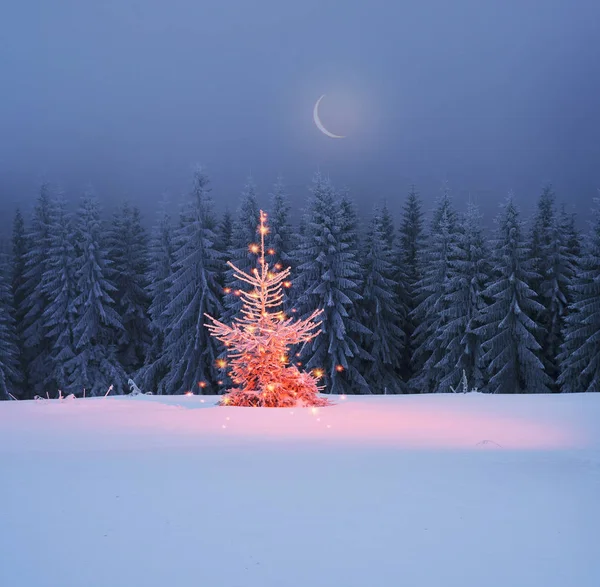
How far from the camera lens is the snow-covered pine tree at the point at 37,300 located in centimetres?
3052

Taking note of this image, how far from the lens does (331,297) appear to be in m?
25.4

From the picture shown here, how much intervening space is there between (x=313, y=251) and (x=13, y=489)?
22.9m

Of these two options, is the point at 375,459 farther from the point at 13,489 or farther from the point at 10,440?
the point at 10,440

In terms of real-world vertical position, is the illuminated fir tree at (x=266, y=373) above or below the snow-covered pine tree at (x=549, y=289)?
below

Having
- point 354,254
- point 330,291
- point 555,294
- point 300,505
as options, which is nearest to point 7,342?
point 330,291

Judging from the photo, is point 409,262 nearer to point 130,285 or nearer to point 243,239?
point 243,239

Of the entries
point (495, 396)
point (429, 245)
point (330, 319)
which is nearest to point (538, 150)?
point (429, 245)

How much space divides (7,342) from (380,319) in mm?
19364

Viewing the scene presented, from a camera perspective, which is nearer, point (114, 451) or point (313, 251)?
point (114, 451)

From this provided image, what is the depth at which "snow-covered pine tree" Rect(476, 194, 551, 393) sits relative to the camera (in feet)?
81.7

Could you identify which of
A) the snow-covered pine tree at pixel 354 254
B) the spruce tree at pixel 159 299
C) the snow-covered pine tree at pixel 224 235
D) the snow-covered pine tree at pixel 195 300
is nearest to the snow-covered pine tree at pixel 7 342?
the spruce tree at pixel 159 299

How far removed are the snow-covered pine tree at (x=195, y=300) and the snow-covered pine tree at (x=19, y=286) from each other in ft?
28.8

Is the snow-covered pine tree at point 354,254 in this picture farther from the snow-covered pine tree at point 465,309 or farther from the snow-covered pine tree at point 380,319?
the snow-covered pine tree at point 465,309

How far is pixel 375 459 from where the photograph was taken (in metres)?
4.82
